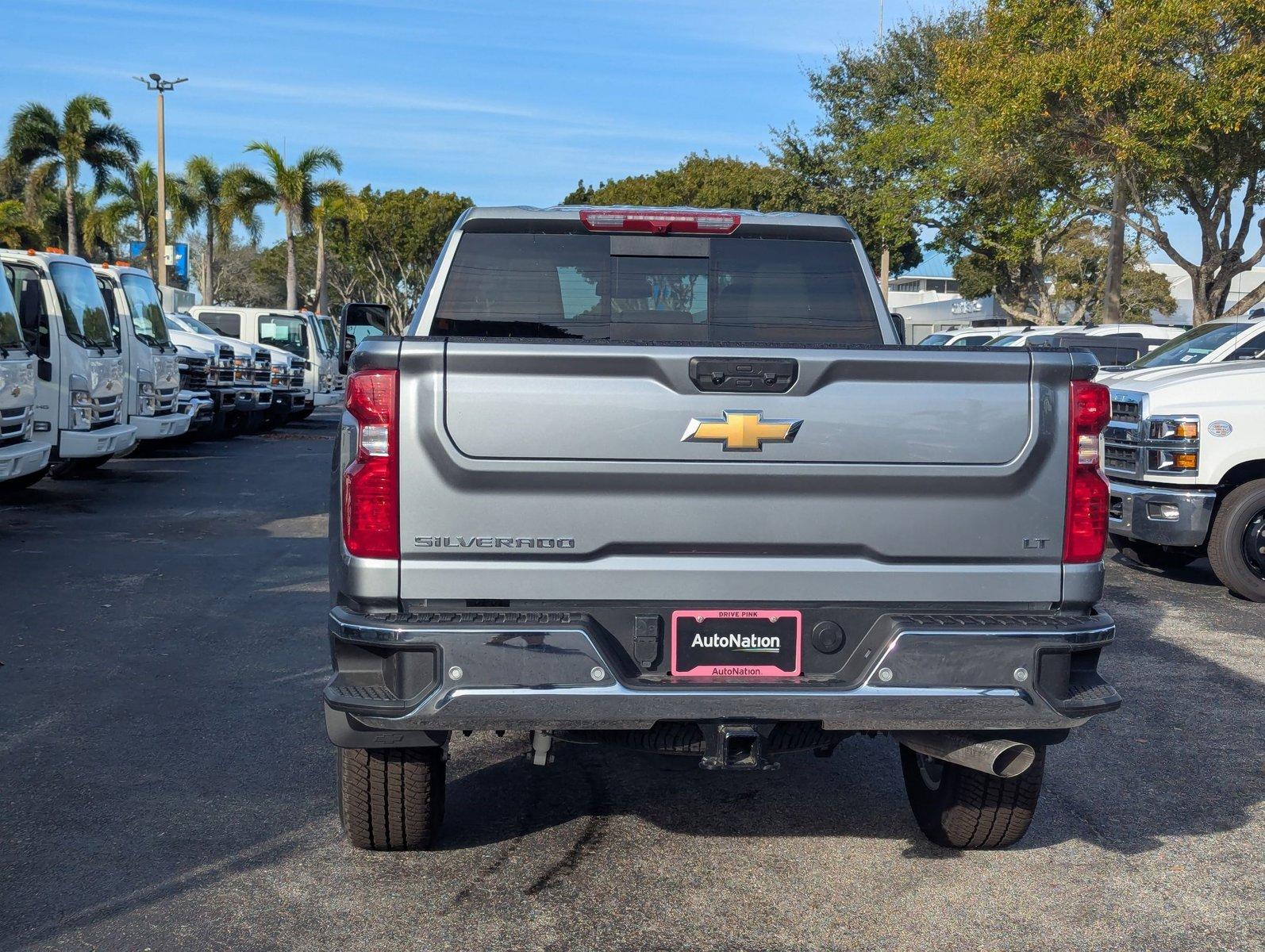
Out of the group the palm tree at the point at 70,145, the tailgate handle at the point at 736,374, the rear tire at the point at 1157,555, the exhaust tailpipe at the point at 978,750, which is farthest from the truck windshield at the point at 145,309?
the palm tree at the point at 70,145

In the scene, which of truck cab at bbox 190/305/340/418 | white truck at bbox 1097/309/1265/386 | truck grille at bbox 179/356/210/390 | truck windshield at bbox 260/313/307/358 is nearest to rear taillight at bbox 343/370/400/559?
white truck at bbox 1097/309/1265/386

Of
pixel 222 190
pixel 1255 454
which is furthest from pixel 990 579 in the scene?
pixel 222 190

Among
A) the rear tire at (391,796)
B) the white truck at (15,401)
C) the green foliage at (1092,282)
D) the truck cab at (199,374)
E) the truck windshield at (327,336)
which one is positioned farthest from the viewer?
the green foliage at (1092,282)

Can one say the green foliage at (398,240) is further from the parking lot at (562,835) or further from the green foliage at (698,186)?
the parking lot at (562,835)

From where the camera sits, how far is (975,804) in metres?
4.57

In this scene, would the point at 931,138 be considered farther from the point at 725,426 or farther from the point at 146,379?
the point at 725,426

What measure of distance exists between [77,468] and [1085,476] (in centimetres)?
1440

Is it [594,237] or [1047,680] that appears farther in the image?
[594,237]

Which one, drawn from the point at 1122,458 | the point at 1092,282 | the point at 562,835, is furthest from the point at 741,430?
the point at 1092,282

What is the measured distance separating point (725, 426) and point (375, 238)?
212ft

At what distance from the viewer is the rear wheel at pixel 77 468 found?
48.6 feet

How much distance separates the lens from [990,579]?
3.96 m

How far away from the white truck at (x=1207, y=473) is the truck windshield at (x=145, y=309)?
449 inches

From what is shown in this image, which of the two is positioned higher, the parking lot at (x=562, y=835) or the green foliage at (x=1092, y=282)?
the green foliage at (x=1092, y=282)
